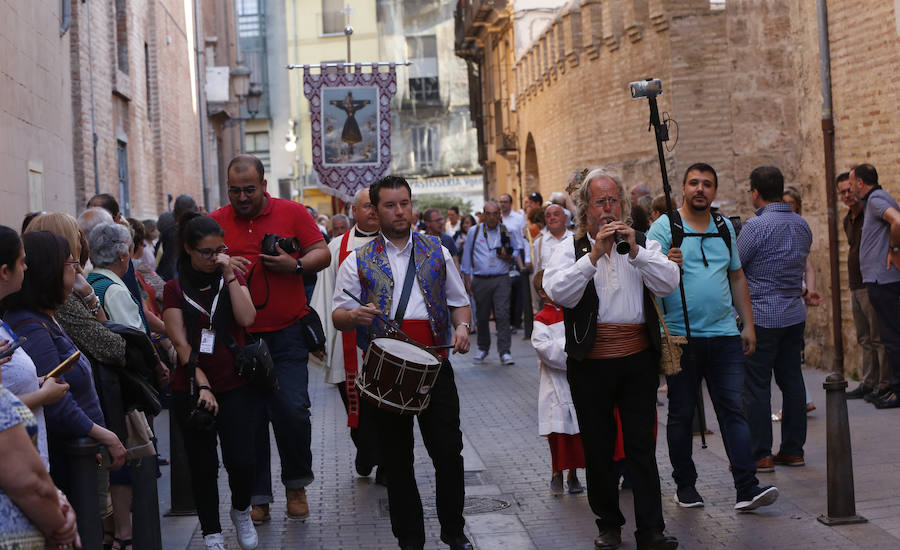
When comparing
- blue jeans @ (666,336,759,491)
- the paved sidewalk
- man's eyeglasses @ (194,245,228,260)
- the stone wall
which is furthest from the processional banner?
man's eyeglasses @ (194,245,228,260)

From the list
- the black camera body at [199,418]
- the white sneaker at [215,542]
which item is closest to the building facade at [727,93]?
the black camera body at [199,418]

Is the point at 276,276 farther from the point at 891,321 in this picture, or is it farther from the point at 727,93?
the point at 727,93

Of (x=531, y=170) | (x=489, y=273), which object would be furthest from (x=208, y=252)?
(x=531, y=170)

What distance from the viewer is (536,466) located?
351 inches

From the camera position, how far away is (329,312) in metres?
8.83

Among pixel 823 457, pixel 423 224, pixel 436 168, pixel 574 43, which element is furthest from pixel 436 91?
pixel 823 457

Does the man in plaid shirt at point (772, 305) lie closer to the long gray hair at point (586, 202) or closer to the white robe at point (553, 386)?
the white robe at point (553, 386)

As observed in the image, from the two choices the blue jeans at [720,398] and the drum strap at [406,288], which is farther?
the blue jeans at [720,398]

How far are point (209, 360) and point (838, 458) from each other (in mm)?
3487

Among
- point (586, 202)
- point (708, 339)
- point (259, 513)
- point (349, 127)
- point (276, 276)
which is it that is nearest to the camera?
point (586, 202)

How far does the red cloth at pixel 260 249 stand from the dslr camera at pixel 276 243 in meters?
0.10

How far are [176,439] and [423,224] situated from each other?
36.0ft

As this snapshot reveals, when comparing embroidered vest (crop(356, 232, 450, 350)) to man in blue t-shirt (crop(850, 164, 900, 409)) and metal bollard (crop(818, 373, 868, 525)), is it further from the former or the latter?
man in blue t-shirt (crop(850, 164, 900, 409))

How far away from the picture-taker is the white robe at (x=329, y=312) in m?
8.52
